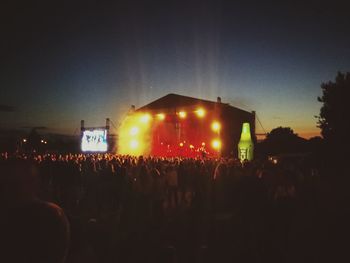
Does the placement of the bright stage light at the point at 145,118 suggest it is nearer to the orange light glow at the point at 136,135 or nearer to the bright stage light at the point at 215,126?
the orange light glow at the point at 136,135

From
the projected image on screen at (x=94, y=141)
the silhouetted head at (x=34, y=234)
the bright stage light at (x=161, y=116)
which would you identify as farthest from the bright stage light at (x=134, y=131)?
the silhouetted head at (x=34, y=234)

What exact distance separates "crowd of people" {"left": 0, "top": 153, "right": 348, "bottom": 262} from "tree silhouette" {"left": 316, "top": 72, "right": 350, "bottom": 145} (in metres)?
19.8

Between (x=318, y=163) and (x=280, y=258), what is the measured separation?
22.5 m

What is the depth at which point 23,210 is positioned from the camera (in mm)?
2500

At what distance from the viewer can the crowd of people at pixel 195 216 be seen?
6.66 meters

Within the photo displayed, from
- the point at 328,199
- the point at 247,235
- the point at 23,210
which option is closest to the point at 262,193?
the point at 247,235

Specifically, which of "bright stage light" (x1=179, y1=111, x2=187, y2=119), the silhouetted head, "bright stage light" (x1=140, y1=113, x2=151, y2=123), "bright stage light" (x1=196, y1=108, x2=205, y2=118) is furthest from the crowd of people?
"bright stage light" (x1=140, y1=113, x2=151, y2=123)

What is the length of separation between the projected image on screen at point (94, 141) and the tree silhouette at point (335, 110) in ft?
63.0

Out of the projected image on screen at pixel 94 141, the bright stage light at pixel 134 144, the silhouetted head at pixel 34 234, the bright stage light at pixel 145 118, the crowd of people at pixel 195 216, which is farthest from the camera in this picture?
the projected image on screen at pixel 94 141

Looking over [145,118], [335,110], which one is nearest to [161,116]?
[145,118]

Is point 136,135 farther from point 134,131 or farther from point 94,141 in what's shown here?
point 94,141

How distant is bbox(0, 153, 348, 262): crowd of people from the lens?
6664 mm

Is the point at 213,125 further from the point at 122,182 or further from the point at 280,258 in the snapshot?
the point at 280,258

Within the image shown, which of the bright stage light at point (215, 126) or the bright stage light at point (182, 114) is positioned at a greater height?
the bright stage light at point (182, 114)
